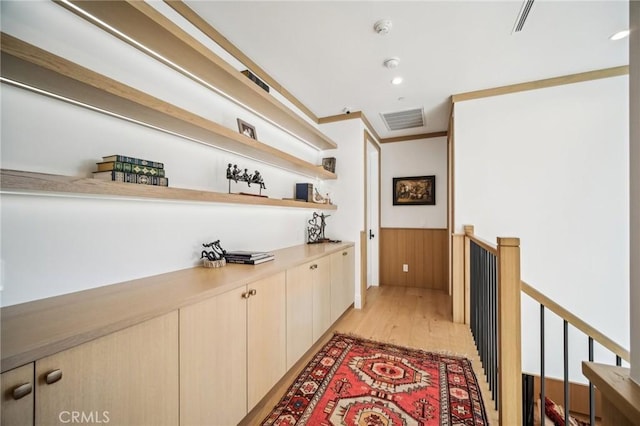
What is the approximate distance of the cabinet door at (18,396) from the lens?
659 mm

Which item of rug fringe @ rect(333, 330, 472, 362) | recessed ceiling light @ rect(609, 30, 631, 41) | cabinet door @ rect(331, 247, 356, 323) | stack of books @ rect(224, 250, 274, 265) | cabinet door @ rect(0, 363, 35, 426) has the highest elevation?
recessed ceiling light @ rect(609, 30, 631, 41)

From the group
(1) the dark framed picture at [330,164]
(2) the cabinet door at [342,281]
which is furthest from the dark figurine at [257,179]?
(1) the dark framed picture at [330,164]

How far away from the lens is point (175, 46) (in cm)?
151

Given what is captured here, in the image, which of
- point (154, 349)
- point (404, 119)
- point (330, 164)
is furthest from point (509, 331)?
point (404, 119)

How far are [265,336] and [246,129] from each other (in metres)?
1.60

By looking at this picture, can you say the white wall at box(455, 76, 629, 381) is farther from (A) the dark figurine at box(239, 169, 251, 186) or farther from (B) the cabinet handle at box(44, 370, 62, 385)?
(B) the cabinet handle at box(44, 370, 62, 385)

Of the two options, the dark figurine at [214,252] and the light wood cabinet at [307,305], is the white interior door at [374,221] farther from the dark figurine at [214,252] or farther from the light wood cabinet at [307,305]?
the dark figurine at [214,252]

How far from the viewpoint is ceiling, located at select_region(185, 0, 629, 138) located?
70.1 inches

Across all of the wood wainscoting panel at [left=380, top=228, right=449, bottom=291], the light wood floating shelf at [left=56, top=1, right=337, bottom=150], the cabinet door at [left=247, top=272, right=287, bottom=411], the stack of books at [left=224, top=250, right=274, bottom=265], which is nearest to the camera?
the light wood floating shelf at [left=56, top=1, right=337, bottom=150]

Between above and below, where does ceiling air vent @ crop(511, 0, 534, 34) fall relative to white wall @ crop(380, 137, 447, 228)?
above

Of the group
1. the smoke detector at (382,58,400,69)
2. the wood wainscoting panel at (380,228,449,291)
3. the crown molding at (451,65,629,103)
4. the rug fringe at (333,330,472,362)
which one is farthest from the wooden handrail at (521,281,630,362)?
the wood wainscoting panel at (380,228,449,291)

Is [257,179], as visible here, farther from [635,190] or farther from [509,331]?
[635,190]

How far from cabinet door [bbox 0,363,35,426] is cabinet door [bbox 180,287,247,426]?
0.45 m

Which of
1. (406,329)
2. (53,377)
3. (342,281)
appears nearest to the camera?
(53,377)
